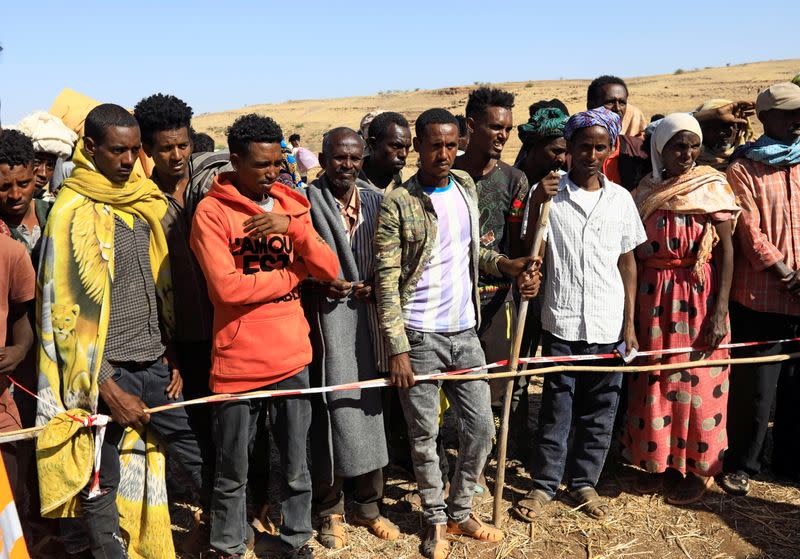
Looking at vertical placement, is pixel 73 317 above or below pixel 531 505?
above

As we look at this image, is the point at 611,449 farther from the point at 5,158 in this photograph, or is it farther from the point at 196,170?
the point at 5,158

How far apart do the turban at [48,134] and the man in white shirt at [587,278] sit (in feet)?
9.98

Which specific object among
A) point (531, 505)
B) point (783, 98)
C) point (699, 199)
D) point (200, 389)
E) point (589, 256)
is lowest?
point (531, 505)

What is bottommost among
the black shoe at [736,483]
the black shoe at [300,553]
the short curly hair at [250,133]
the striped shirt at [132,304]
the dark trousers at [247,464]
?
the black shoe at [300,553]

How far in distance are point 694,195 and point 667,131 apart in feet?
1.39

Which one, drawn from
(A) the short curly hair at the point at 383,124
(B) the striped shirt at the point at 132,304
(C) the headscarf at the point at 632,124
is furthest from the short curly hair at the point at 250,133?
(C) the headscarf at the point at 632,124

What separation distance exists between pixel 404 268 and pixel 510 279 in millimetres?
1066

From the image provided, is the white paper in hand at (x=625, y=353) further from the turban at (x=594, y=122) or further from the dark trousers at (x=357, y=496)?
the dark trousers at (x=357, y=496)

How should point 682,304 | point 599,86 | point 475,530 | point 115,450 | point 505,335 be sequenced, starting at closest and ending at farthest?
point 115,450
point 475,530
point 682,304
point 505,335
point 599,86

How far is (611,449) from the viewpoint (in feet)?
17.9

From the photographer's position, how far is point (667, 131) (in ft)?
14.5

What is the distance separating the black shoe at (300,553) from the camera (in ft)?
13.1

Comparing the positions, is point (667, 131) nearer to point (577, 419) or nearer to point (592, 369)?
point (592, 369)

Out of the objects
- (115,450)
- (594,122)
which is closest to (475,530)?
(115,450)
